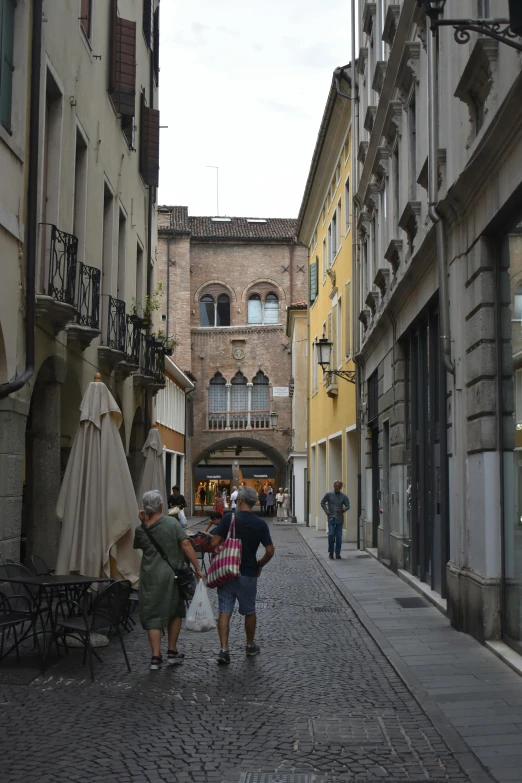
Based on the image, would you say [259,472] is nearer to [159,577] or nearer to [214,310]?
[214,310]

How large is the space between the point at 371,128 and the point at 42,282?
10721mm

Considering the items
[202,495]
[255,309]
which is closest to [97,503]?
[255,309]

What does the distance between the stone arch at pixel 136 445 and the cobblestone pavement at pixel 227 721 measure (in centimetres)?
1209

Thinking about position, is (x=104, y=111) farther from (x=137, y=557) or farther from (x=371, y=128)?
(x=137, y=557)

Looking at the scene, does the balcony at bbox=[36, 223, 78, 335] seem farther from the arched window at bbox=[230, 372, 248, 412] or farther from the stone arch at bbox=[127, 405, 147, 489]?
the arched window at bbox=[230, 372, 248, 412]

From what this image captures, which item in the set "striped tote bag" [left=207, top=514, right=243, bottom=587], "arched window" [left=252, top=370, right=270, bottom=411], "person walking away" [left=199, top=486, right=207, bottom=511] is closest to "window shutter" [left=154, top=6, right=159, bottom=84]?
"striped tote bag" [left=207, top=514, right=243, bottom=587]

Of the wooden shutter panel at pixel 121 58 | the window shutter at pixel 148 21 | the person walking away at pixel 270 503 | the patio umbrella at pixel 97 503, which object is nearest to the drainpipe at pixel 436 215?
the patio umbrella at pixel 97 503

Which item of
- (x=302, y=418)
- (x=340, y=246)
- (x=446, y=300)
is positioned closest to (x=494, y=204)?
(x=446, y=300)

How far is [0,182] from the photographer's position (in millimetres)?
10977

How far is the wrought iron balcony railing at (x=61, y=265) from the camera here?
12.8 m

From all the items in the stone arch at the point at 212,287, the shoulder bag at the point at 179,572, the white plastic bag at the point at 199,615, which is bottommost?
the white plastic bag at the point at 199,615

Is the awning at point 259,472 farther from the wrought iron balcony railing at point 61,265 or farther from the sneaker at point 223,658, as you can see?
the sneaker at point 223,658

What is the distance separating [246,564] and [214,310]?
4872 centimetres

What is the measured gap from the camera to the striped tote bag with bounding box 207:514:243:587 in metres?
9.55
